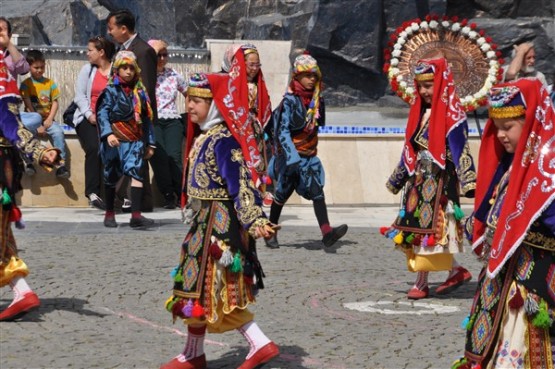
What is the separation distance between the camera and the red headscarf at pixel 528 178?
18.0 ft

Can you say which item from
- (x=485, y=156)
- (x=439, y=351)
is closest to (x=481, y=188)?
(x=485, y=156)

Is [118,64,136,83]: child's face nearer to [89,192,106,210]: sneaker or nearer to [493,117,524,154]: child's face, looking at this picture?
[89,192,106,210]: sneaker

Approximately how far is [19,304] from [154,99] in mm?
5629

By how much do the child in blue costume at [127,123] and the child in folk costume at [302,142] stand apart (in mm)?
1567

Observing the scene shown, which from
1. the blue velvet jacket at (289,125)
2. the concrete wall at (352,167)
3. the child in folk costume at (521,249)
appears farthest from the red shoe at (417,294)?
the concrete wall at (352,167)

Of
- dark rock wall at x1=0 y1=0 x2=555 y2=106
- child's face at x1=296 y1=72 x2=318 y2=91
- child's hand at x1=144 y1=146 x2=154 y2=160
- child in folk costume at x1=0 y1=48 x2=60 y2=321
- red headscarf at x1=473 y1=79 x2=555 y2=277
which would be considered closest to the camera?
red headscarf at x1=473 y1=79 x2=555 y2=277

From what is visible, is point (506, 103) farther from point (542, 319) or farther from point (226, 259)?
point (226, 259)

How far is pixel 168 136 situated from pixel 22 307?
22.0 feet

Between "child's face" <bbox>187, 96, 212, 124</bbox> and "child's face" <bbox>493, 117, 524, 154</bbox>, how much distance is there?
1.84 metres

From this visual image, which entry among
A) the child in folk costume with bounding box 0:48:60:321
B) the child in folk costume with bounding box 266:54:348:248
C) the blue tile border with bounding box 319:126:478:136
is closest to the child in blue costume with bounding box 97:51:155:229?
the child in folk costume with bounding box 266:54:348:248

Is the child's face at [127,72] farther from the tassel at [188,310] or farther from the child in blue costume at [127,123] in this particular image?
the tassel at [188,310]

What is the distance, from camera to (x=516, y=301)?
556cm

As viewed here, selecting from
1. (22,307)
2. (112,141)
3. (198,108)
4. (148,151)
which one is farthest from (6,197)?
(148,151)

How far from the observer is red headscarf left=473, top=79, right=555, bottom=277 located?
5473mm
